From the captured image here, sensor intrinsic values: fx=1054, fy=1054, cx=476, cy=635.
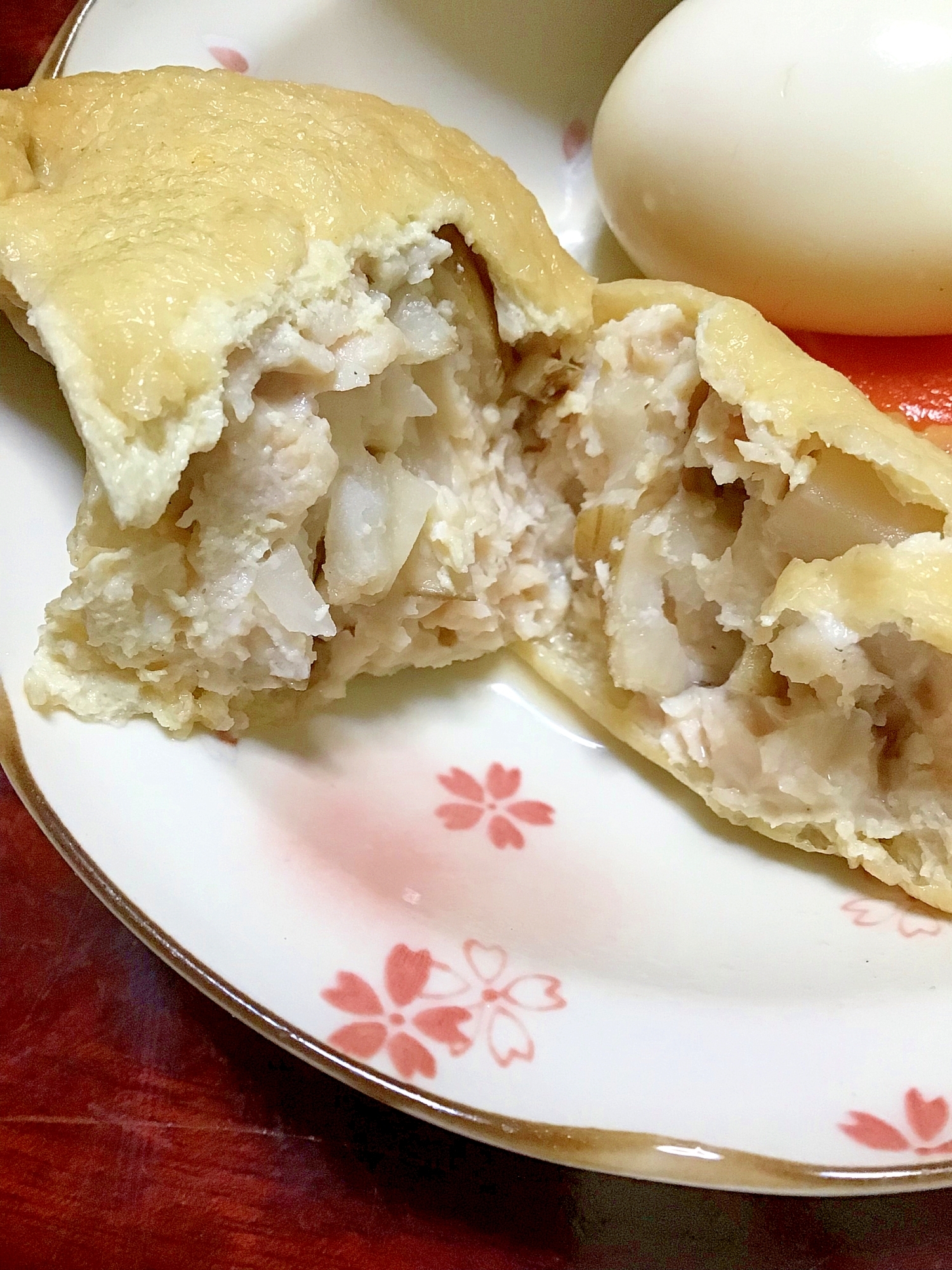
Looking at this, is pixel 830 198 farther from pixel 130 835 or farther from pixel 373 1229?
pixel 373 1229

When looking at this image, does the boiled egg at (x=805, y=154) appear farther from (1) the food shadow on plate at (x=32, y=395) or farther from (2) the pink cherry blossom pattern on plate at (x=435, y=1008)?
(2) the pink cherry blossom pattern on plate at (x=435, y=1008)

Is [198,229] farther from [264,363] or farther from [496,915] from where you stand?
[496,915]

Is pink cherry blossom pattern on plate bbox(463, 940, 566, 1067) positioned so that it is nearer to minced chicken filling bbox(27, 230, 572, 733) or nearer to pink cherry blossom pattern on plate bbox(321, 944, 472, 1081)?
pink cherry blossom pattern on plate bbox(321, 944, 472, 1081)

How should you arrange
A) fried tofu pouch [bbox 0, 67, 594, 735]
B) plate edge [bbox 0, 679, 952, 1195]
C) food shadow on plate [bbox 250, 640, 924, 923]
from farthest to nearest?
food shadow on plate [bbox 250, 640, 924, 923] → fried tofu pouch [bbox 0, 67, 594, 735] → plate edge [bbox 0, 679, 952, 1195]

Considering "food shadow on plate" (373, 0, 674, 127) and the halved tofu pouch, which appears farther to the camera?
"food shadow on plate" (373, 0, 674, 127)

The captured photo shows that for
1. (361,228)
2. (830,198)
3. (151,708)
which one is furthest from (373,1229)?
(830,198)

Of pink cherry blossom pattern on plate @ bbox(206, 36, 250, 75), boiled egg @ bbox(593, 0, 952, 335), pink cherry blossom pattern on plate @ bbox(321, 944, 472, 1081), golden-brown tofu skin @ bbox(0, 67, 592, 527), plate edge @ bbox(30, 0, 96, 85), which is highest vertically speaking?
boiled egg @ bbox(593, 0, 952, 335)

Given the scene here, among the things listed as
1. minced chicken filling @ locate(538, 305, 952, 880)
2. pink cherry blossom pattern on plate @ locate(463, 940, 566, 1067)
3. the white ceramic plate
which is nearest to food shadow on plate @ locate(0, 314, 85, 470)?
the white ceramic plate

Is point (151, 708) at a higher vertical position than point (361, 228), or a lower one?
lower
